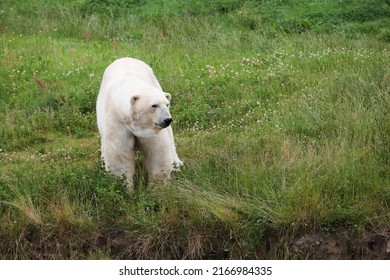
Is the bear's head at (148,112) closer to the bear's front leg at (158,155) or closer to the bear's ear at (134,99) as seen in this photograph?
the bear's ear at (134,99)

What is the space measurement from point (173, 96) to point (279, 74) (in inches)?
73.8

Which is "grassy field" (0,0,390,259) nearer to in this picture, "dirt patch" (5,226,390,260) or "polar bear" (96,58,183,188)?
"dirt patch" (5,226,390,260)

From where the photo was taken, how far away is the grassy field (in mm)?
7953

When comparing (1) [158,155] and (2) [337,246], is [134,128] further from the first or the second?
(2) [337,246]

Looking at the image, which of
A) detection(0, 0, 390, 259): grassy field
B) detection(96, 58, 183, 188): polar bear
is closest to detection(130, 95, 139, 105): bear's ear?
detection(96, 58, 183, 188): polar bear

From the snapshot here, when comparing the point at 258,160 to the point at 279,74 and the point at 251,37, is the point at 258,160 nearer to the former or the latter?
the point at 279,74

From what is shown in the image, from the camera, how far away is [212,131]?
1083 cm

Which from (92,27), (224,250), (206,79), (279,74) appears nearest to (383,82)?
(279,74)

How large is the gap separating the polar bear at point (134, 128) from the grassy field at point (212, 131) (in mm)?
212

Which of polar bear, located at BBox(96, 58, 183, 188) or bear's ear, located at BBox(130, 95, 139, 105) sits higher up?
bear's ear, located at BBox(130, 95, 139, 105)

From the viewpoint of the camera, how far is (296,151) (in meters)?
8.98

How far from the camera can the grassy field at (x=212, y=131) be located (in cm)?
795

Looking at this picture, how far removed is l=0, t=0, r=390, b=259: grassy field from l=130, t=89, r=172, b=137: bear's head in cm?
78

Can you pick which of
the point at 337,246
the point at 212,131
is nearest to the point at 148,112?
the point at 337,246
